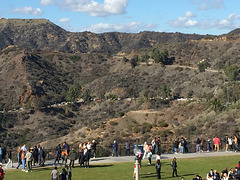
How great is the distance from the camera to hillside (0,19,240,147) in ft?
189

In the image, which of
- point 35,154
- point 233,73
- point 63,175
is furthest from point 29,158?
point 233,73

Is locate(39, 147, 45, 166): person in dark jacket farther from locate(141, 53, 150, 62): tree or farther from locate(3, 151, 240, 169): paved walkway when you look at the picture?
locate(141, 53, 150, 62): tree

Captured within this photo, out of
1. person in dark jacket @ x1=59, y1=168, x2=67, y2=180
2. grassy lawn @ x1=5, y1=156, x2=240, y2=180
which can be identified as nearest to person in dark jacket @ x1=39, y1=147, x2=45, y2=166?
grassy lawn @ x1=5, y1=156, x2=240, y2=180

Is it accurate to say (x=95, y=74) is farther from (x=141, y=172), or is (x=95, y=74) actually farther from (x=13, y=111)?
(x=141, y=172)

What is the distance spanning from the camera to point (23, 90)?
312ft

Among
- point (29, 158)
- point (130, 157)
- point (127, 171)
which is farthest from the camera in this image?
point (130, 157)

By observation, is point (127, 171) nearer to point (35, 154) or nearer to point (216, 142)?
point (35, 154)

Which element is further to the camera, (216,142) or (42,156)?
(216,142)

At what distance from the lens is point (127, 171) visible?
25.7 metres

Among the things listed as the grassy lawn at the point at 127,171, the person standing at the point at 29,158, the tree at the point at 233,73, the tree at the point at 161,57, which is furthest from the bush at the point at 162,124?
the tree at the point at 161,57

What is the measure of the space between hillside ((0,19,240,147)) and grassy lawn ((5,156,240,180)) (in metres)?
15.4

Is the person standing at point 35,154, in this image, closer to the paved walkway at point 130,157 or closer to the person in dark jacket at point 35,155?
the person in dark jacket at point 35,155

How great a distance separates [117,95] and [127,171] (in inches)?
2691

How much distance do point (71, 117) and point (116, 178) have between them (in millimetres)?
63678
